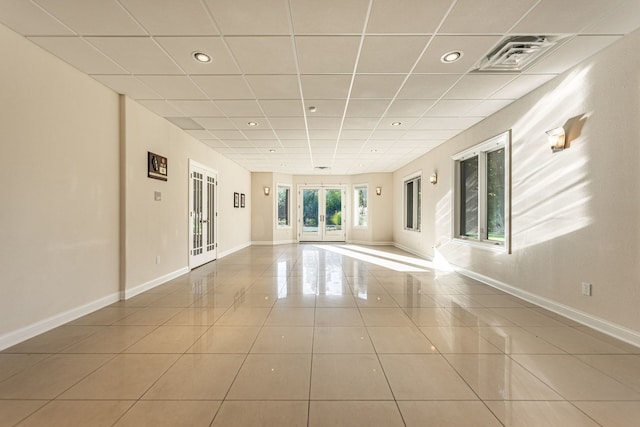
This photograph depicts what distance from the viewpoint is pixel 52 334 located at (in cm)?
298

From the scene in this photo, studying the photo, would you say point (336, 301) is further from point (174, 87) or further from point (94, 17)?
point (94, 17)

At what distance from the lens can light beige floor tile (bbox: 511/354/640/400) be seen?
2.00 m

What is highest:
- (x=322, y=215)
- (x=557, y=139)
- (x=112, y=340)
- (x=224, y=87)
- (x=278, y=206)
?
(x=224, y=87)

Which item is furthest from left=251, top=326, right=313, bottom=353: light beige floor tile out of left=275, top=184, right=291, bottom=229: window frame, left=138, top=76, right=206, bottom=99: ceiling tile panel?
left=275, top=184, right=291, bottom=229: window frame

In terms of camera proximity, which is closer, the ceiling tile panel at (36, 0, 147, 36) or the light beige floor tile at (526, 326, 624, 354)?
the ceiling tile panel at (36, 0, 147, 36)

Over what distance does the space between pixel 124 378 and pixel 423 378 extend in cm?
222

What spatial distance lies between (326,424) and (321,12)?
295 centimetres

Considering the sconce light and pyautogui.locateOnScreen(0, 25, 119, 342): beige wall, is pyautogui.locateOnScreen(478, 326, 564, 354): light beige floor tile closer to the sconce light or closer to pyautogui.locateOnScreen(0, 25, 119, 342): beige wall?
the sconce light

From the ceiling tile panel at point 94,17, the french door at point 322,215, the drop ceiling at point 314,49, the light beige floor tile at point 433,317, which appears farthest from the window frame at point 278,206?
the ceiling tile panel at point 94,17

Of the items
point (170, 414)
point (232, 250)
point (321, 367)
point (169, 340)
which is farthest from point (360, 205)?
point (170, 414)

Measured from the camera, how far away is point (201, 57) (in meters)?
3.08

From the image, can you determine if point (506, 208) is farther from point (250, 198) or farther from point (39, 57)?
point (250, 198)

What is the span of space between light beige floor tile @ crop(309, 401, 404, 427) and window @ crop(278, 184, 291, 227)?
382 inches

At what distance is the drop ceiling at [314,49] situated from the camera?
2.40 metres
